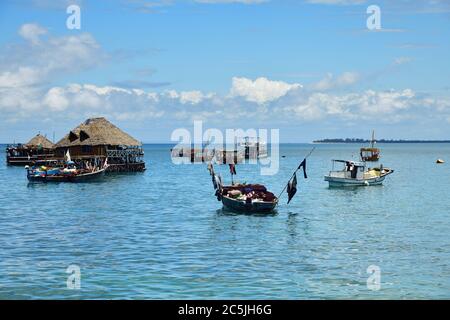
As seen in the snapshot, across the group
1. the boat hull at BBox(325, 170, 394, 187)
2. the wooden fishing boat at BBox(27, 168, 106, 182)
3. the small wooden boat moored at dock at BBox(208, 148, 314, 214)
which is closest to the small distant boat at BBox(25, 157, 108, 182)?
the wooden fishing boat at BBox(27, 168, 106, 182)

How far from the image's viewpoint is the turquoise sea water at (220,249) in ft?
70.6

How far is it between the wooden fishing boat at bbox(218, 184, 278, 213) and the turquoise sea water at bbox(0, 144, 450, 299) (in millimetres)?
922

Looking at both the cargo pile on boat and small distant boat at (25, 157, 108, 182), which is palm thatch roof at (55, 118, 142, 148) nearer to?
small distant boat at (25, 157, 108, 182)

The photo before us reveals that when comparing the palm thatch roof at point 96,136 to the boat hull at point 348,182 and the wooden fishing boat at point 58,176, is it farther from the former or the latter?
the boat hull at point 348,182

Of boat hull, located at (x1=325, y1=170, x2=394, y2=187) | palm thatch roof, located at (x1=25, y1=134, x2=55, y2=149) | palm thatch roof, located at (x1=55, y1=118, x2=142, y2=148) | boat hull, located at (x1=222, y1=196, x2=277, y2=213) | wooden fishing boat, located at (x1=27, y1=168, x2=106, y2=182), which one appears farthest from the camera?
palm thatch roof, located at (x1=25, y1=134, x2=55, y2=149)

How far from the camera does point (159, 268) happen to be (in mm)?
24578

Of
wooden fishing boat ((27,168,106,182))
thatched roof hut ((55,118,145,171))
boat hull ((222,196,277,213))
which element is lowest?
boat hull ((222,196,277,213))

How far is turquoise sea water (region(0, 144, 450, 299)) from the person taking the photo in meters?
21.5

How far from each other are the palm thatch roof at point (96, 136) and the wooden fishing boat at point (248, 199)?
45.3 metres

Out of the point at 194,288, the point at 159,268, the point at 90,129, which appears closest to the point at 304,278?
the point at 194,288

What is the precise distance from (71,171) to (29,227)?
37.0 meters
